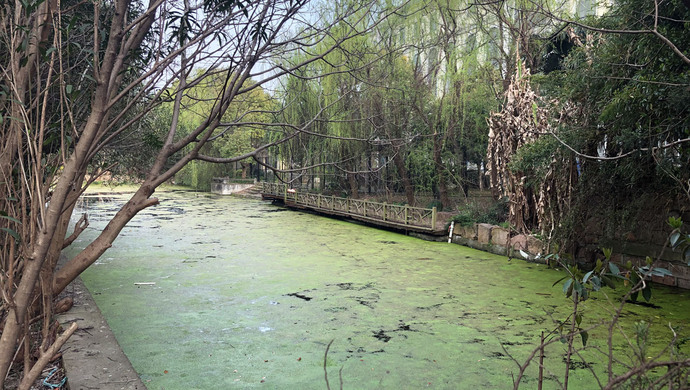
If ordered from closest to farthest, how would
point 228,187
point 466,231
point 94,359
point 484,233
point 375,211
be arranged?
point 94,359 < point 484,233 < point 466,231 < point 375,211 < point 228,187

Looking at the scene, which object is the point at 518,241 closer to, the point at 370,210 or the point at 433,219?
the point at 433,219

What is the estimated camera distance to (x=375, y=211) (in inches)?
423

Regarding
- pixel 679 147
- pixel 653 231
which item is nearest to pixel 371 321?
pixel 679 147

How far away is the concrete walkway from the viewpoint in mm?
2561

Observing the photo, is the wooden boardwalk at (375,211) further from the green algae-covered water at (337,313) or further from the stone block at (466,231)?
the green algae-covered water at (337,313)

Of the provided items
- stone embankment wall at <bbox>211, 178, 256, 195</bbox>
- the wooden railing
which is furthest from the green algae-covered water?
stone embankment wall at <bbox>211, 178, 256, 195</bbox>

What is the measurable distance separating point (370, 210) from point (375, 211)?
24cm

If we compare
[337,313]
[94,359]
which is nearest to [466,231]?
[337,313]

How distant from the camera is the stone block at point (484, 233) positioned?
308 inches

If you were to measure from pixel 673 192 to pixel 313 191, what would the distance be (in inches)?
429

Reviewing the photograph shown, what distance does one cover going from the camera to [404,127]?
1158 centimetres

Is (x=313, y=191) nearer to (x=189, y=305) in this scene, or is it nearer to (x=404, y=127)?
(x=404, y=127)

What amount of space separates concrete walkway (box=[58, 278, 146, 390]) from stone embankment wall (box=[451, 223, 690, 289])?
352 centimetres

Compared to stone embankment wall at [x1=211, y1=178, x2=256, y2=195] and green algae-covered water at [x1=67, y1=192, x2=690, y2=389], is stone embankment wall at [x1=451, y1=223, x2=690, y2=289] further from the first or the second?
stone embankment wall at [x1=211, y1=178, x2=256, y2=195]
